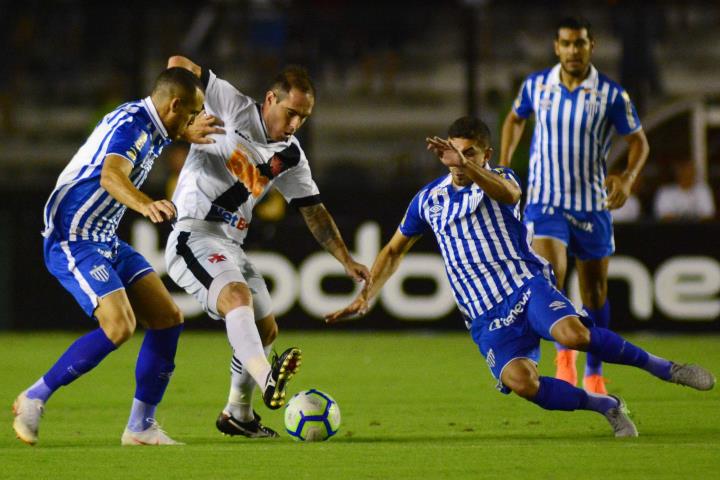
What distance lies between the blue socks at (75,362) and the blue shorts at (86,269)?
144 millimetres

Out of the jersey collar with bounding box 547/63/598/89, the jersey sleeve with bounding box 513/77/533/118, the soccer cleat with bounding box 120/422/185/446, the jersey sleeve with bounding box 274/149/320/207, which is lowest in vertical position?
the soccer cleat with bounding box 120/422/185/446

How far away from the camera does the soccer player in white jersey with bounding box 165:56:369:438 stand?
259 inches

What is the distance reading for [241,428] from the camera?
664 centimetres

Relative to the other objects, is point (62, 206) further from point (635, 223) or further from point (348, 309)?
point (635, 223)

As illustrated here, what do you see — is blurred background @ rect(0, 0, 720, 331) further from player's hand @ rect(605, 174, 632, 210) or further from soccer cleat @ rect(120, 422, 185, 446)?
soccer cleat @ rect(120, 422, 185, 446)

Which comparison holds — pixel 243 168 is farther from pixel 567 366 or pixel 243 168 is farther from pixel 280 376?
pixel 567 366

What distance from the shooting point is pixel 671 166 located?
535 inches

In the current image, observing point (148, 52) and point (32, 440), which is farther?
point (148, 52)

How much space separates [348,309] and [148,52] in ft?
25.2

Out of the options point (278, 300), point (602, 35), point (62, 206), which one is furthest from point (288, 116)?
point (602, 35)

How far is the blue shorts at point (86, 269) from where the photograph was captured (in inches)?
243

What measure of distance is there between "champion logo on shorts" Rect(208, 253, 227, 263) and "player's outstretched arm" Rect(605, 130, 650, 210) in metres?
2.55

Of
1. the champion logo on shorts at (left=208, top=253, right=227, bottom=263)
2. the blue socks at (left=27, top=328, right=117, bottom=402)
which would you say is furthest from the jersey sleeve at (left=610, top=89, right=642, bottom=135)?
the blue socks at (left=27, top=328, right=117, bottom=402)

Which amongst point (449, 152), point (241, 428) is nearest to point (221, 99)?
point (449, 152)
